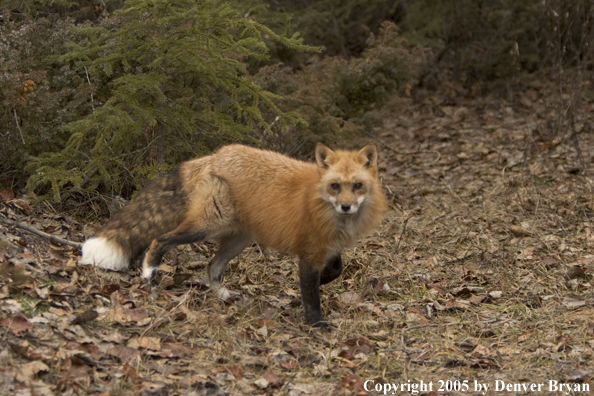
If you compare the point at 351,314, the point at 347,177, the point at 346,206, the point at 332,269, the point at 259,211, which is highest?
the point at 347,177

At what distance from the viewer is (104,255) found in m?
5.56

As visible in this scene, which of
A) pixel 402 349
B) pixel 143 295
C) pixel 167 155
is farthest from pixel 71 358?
pixel 167 155

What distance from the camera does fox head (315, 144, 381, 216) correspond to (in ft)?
16.7

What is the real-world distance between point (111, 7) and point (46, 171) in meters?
2.82

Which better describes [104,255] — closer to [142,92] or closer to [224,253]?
[224,253]

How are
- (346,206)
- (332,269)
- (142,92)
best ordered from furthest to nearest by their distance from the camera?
(142,92)
(332,269)
(346,206)

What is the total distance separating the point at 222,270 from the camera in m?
6.14

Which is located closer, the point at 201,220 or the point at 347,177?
the point at 347,177

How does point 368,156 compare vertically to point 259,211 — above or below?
above

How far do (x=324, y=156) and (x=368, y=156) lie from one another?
1.26ft

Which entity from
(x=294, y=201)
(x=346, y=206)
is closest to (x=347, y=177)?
(x=346, y=206)

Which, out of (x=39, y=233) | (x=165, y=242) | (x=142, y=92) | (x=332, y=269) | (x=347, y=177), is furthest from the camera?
(x=142, y=92)

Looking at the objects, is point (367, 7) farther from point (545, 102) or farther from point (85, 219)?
point (85, 219)

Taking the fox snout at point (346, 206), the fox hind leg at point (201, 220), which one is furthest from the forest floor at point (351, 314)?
the fox snout at point (346, 206)
